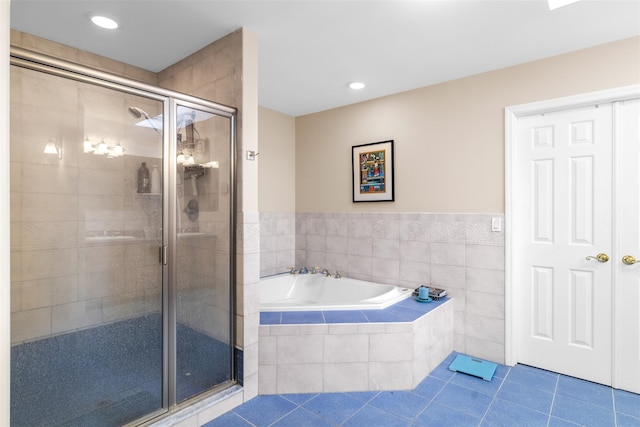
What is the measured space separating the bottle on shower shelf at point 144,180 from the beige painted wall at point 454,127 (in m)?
1.89

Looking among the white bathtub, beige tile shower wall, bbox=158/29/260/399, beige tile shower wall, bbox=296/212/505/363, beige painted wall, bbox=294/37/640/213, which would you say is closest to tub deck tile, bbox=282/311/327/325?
beige tile shower wall, bbox=158/29/260/399

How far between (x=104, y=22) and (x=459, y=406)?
326 cm

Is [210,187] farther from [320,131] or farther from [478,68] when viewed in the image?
[478,68]

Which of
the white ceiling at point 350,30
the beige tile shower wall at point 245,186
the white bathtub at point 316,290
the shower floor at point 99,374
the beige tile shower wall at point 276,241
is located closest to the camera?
the shower floor at point 99,374

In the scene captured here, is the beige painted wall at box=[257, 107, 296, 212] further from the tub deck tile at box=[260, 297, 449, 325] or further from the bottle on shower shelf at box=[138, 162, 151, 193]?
the bottle on shower shelf at box=[138, 162, 151, 193]

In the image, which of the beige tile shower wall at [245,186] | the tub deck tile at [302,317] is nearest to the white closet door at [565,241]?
the tub deck tile at [302,317]

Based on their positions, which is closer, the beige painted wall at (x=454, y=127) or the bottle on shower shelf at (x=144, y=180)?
the bottle on shower shelf at (x=144, y=180)

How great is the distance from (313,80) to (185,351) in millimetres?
2349

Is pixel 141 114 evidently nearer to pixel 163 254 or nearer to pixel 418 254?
pixel 163 254

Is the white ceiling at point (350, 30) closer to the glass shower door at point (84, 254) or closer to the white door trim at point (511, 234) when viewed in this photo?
the white door trim at point (511, 234)

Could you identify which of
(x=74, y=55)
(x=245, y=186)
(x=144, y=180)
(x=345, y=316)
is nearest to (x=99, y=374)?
(x=144, y=180)

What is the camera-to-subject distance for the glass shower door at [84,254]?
1423mm

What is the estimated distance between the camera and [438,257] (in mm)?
2920

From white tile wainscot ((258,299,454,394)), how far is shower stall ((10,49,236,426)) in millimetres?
333
